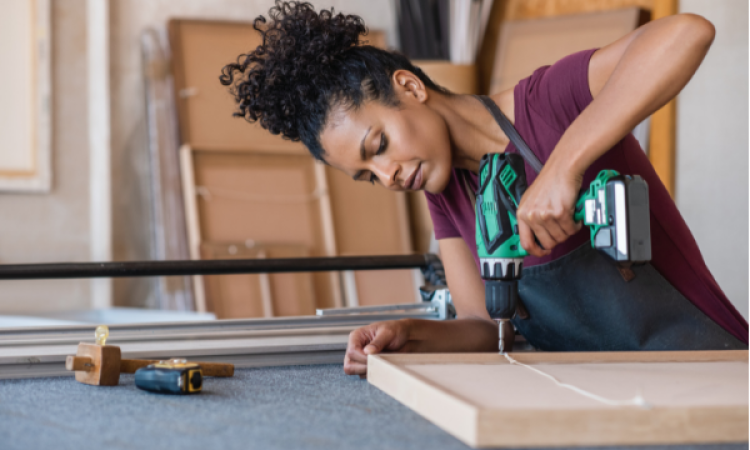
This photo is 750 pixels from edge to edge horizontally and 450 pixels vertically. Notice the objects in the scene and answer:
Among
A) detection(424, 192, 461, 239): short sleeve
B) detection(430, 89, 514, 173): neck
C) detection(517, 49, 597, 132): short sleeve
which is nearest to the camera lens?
detection(517, 49, 597, 132): short sleeve

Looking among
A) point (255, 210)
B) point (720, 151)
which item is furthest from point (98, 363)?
point (255, 210)

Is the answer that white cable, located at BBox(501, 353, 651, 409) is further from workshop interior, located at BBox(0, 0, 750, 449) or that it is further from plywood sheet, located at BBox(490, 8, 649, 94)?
plywood sheet, located at BBox(490, 8, 649, 94)

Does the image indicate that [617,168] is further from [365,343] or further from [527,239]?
[365,343]

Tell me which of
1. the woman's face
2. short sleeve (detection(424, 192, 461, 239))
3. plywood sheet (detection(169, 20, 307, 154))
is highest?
plywood sheet (detection(169, 20, 307, 154))

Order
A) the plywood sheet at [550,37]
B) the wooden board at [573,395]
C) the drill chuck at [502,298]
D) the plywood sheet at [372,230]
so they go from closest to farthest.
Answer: the wooden board at [573,395], the drill chuck at [502,298], the plywood sheet at [550,37], the plywood sheet at [372,230]

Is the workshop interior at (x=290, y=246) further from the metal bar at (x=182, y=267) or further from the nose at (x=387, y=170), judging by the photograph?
the nose at (x=387, y=170)

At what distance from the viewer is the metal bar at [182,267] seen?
5.11 ft

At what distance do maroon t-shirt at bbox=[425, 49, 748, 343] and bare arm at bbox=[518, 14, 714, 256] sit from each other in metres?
0.14

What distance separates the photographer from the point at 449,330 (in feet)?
4.46

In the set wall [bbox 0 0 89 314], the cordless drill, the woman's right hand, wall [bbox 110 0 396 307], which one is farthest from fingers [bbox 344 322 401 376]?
wall [bbox 0 0 89 314]

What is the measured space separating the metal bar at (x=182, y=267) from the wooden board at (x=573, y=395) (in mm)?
649

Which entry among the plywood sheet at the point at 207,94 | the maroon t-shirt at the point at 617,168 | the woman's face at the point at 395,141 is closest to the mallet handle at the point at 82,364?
the woman's face at the point at 395,141

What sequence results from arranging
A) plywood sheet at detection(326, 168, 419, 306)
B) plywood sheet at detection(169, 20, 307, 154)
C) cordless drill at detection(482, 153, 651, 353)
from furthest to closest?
1. plywood sheet at detection(326, 168, 419, 306)
2. plywood sheet at detection(169, 20, 307, 154)
3. cordless drill at detection(482, 153, 651, 353)

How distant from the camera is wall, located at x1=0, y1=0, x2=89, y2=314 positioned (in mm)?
3881
